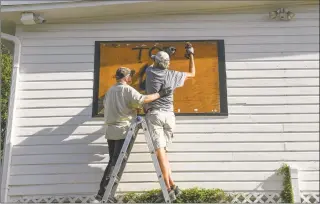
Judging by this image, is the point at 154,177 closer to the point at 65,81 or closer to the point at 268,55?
the point at 65,81

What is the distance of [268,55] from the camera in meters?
6.86

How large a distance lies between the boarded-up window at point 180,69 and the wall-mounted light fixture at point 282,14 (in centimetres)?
90

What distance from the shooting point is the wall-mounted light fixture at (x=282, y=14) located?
696 centimetres

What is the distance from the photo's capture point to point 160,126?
574 cm

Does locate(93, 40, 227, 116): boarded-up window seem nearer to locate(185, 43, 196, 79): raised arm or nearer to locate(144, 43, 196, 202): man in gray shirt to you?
locate(185, 43, 196, 79): raised arm

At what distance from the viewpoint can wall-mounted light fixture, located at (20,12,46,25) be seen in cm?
676

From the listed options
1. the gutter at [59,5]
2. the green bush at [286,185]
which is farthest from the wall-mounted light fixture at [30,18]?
the green bush at [286,185]

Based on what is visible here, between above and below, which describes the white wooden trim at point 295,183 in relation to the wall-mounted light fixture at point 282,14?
below

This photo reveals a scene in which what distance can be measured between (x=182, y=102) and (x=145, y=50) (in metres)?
0.93

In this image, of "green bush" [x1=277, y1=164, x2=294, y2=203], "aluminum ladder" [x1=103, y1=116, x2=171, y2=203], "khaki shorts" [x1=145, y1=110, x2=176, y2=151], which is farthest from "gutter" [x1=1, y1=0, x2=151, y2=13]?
"green bush" [x1=277, y1=164, x2=294, y2=203]

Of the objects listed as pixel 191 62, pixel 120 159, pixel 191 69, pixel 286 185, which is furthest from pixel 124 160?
pixel 286 185

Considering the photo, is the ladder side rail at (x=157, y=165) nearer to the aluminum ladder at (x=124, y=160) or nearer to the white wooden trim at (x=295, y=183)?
the aluminum ladder at (x=124, y=160)

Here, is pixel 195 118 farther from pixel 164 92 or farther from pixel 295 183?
pixel 295 183

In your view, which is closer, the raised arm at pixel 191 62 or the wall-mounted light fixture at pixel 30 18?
the raised arm at pixel 191 62
